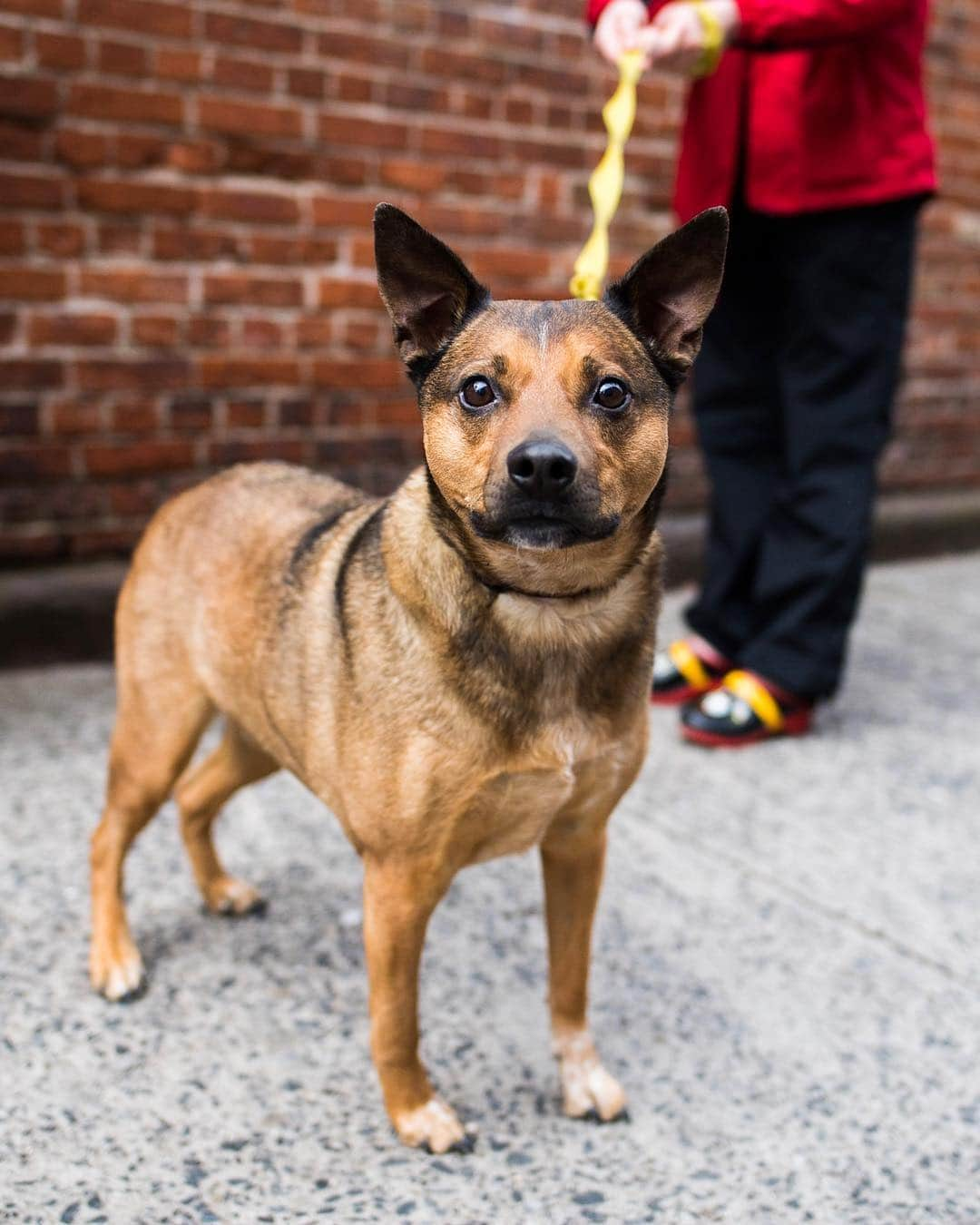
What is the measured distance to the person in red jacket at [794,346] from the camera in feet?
11.4

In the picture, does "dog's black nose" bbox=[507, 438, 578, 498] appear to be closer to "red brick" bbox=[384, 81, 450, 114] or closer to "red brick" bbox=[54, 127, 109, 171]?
"red brick" bbox=[54, 127, 109, 171]

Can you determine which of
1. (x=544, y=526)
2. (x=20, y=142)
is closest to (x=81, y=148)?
(x=20, y=142)

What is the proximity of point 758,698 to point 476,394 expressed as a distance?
7.20ft

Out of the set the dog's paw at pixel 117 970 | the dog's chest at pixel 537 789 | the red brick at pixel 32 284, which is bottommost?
the dog's paw at pixel 117 970

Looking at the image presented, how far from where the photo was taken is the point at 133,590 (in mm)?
2564

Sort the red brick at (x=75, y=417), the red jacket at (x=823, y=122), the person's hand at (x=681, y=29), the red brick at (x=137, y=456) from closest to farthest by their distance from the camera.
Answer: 1. the person's hand at (x=681, y=29)
2. the red jacket at (x=823, y=122)
3. the red brick at (x=75, y=417)
4. the red brick at (x=137, y=456)

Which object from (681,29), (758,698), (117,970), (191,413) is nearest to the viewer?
(117,970)

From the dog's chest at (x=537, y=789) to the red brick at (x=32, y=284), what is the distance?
2.76 meters

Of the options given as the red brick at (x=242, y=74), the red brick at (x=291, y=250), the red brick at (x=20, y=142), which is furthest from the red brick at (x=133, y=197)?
the red brick at (x=242, y=74)

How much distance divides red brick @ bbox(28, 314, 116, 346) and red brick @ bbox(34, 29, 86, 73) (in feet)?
2.48

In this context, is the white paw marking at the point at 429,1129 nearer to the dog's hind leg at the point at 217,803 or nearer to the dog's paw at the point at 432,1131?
the dog's paw at the point at 432,1131

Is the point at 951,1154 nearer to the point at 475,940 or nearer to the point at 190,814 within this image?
the point at 475,940

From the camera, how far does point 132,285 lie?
4.08m

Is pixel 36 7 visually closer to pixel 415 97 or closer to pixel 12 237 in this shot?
pixel 12 237
